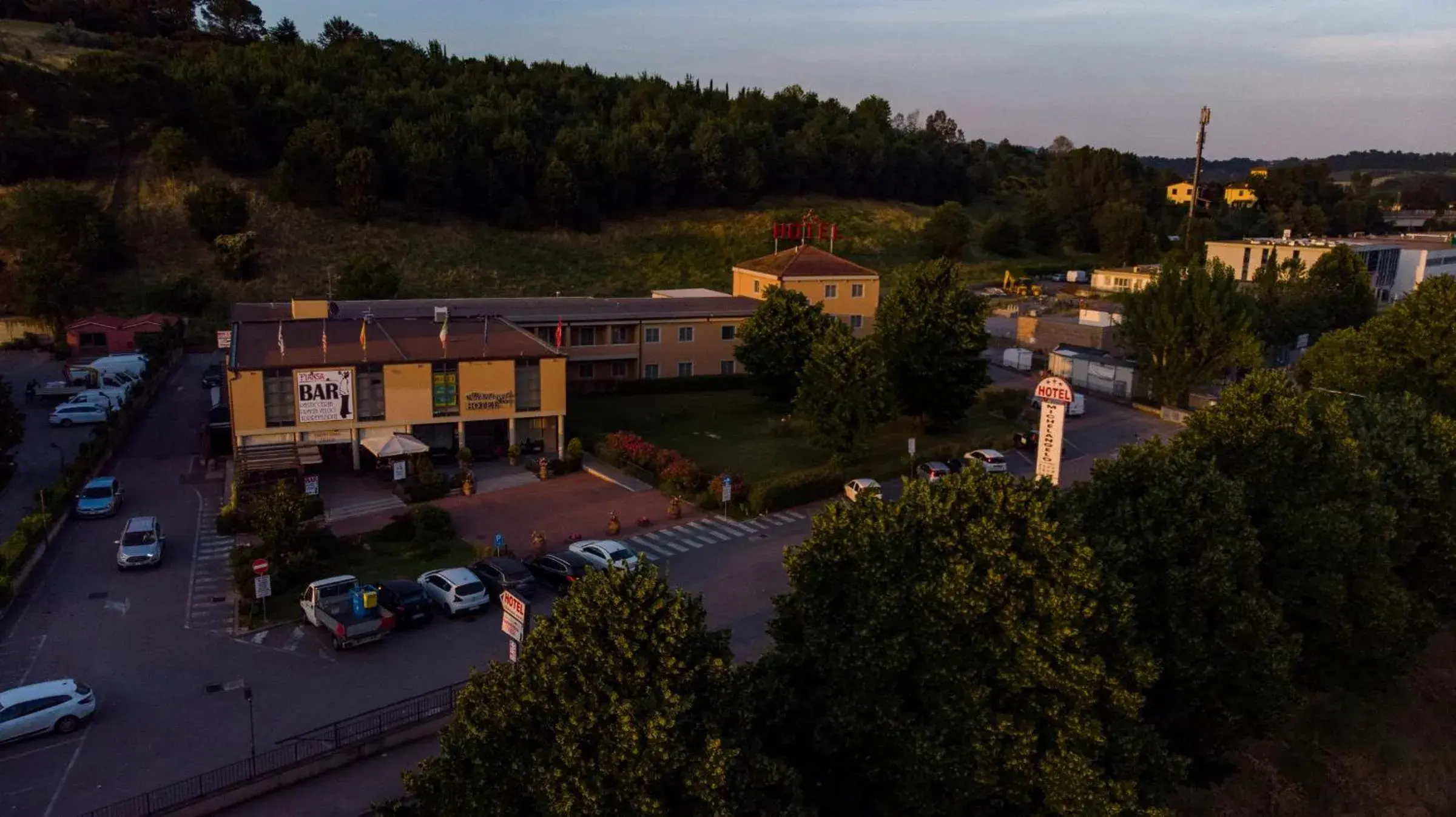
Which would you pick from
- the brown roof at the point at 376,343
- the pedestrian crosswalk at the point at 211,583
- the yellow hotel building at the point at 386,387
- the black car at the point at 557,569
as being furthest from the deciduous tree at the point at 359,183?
the black car at the point at 557,569

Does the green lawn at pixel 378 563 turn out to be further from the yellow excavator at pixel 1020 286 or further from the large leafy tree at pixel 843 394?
the yellow excavator at pixel 1020 286

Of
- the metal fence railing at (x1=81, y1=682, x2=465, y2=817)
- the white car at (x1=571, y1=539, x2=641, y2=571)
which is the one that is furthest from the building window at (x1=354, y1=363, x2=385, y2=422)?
the metal fence railing at (x1=81, y1=682, x2=465, y2=817)

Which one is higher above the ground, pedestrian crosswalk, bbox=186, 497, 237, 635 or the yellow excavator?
the yellow excavator

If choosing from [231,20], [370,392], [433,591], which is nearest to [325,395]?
[370,392]

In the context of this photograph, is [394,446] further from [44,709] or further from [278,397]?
[44,709]

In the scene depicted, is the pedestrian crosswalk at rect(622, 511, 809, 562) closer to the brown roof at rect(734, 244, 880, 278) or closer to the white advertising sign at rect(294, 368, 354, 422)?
the white advertising sign at rect(294, 368, 354, 422)

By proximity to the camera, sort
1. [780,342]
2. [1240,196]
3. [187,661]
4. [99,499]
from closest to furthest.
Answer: [187,661], [99,499], [780,342], [1240,196]

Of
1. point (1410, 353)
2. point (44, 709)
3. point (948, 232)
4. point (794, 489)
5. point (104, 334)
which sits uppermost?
point (948, 232)
